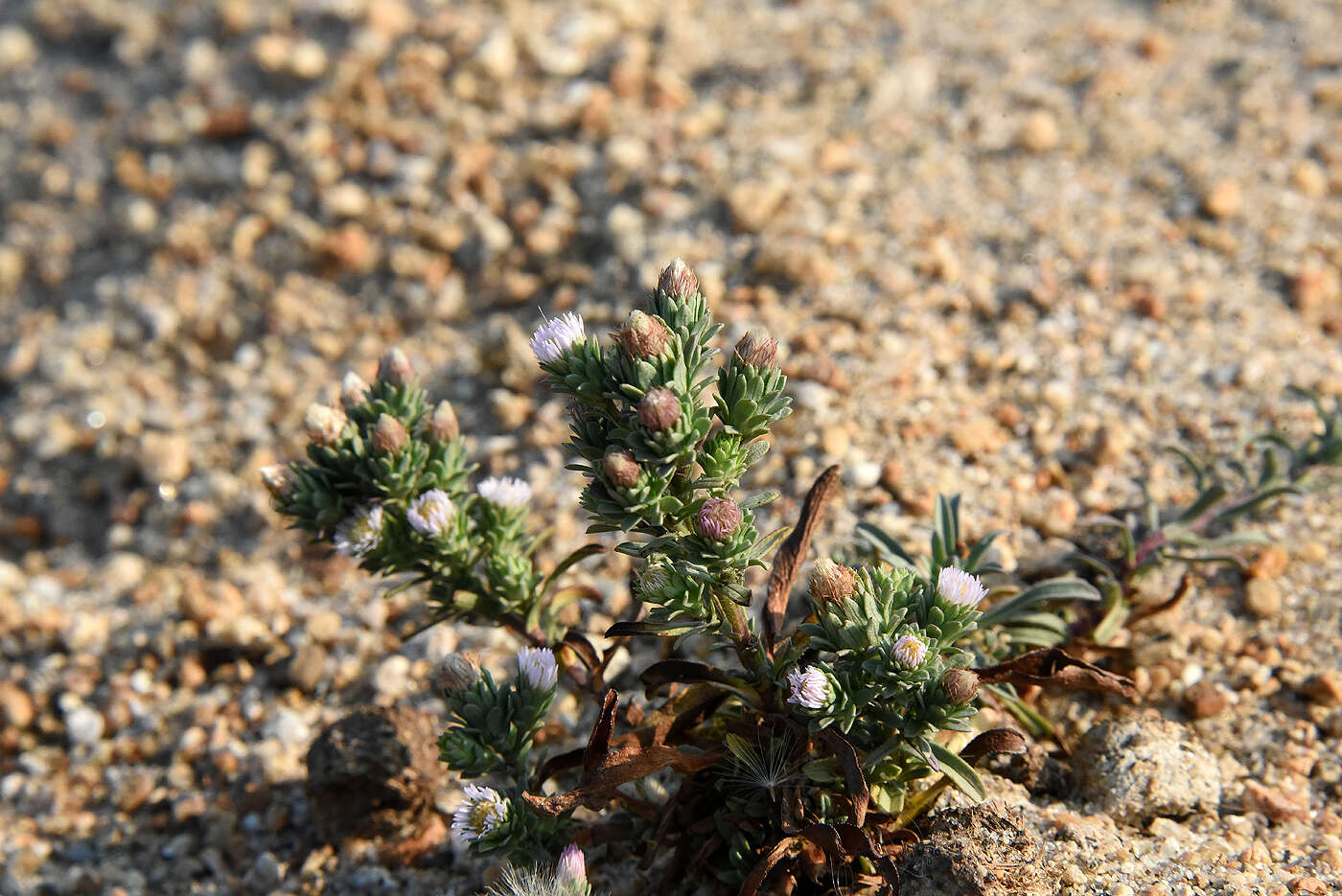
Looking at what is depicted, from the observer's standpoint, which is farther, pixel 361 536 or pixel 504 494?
pixel 504 494

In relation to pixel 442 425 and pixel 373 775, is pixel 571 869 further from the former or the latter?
pixel 442 425

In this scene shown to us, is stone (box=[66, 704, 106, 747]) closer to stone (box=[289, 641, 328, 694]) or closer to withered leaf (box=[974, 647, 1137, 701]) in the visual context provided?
stone (box=[289, 641, 328, 694])

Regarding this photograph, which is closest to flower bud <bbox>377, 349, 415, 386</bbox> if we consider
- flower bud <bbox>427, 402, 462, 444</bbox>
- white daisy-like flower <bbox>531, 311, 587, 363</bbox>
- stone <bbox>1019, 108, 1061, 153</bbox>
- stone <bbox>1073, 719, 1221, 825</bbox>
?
flower bud <bbox>427, 402, 462, 444</bbox>

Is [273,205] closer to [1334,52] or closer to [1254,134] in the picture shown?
[1254,134]

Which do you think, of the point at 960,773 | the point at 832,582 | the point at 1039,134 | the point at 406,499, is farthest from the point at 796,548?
the point at 1039,134

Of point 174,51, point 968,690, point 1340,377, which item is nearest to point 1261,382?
point 1340,377

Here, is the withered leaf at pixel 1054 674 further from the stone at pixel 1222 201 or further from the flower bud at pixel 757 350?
the stone at pixel 1222 201

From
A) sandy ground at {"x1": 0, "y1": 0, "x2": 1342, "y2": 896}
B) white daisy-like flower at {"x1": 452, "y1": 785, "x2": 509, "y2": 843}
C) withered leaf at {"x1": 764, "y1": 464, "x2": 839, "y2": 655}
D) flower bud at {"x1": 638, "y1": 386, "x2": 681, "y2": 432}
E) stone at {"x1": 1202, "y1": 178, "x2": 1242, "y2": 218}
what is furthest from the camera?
stone at {"x1": 1202, "y1": 178, "x2": 1242, "y2": 218}
